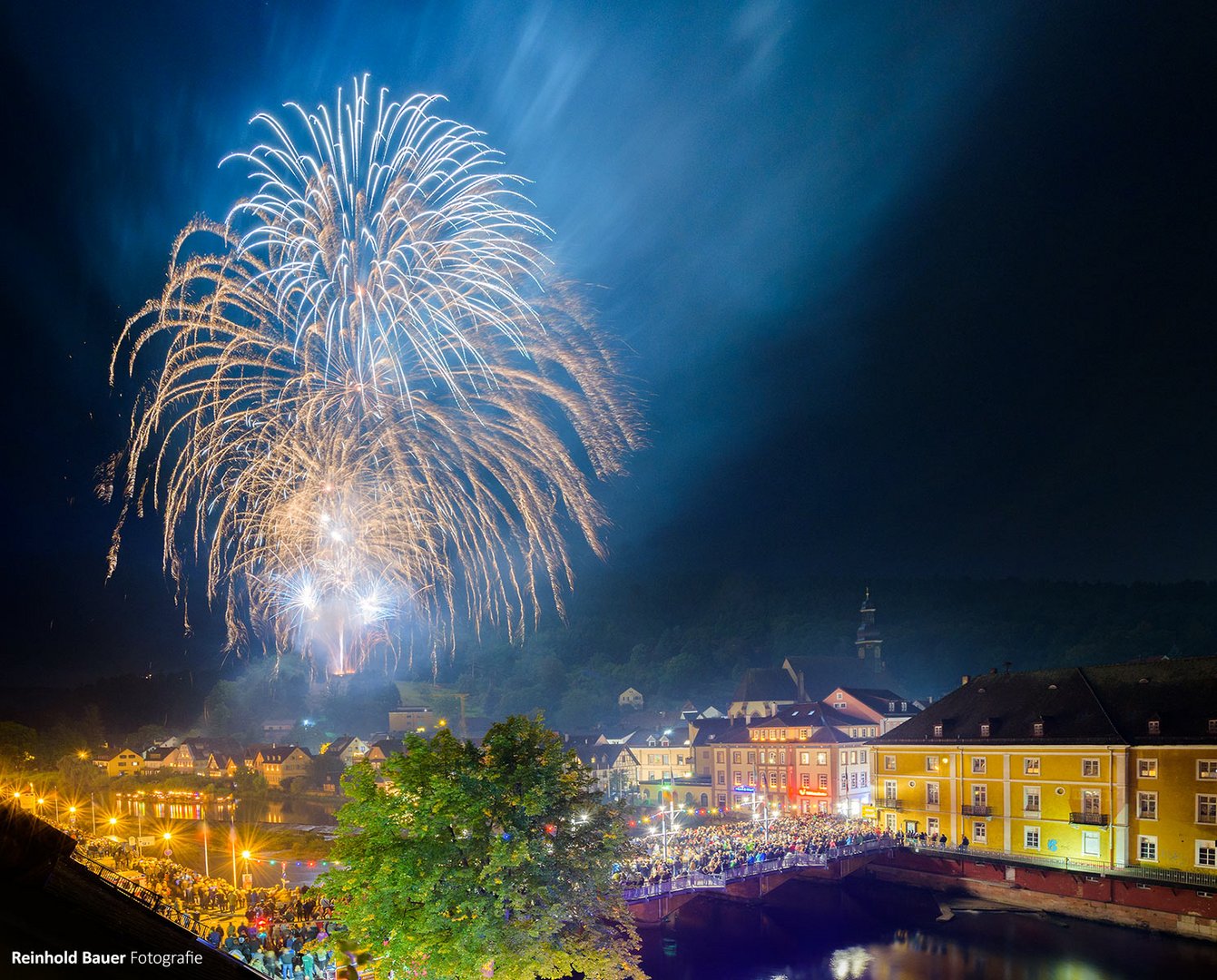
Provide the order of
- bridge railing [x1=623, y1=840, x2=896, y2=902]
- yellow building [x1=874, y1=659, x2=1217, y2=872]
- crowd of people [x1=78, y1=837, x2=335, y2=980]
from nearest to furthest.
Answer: crowd of people [x1=78, y1=837, x2=335, y2=980] < bridge railing [x1=623, y1=840, x2=896, y2=902] < yellow building [x1=874, y1=659, x2=1217, y2=872]

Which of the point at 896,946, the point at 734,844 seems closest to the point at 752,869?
the point at 734,844

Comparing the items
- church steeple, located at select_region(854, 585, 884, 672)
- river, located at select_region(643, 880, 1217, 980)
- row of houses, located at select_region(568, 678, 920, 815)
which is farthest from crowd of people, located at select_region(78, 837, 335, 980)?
church steeple, located at select_region(854, 585, 884, 672)

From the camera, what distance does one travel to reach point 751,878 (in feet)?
141

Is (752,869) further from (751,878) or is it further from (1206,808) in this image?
(1206,808)

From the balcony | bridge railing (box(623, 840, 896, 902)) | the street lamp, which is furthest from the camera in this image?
the street lamp

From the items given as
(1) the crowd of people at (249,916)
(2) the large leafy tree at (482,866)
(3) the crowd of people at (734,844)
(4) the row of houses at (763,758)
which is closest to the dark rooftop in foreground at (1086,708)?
(3) the crowd of people at (734,844)

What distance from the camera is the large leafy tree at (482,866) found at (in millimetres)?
18781

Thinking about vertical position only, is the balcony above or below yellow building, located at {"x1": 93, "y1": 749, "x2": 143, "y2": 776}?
above

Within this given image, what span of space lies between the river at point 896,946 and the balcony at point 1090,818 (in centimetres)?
499

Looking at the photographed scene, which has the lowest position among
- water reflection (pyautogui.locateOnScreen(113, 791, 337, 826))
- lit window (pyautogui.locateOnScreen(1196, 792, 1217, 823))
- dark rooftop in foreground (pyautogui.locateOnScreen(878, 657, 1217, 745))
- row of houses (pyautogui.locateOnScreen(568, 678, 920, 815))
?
water reflection (pyautogui.locateOnScreen(113, 791, 337, 826))

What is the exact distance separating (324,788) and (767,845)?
56.3 metres

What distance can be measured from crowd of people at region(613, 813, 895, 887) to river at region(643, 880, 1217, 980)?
2723 mm

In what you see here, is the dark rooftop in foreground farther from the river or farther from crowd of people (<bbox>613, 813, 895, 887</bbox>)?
the river

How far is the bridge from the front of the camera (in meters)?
38.3
